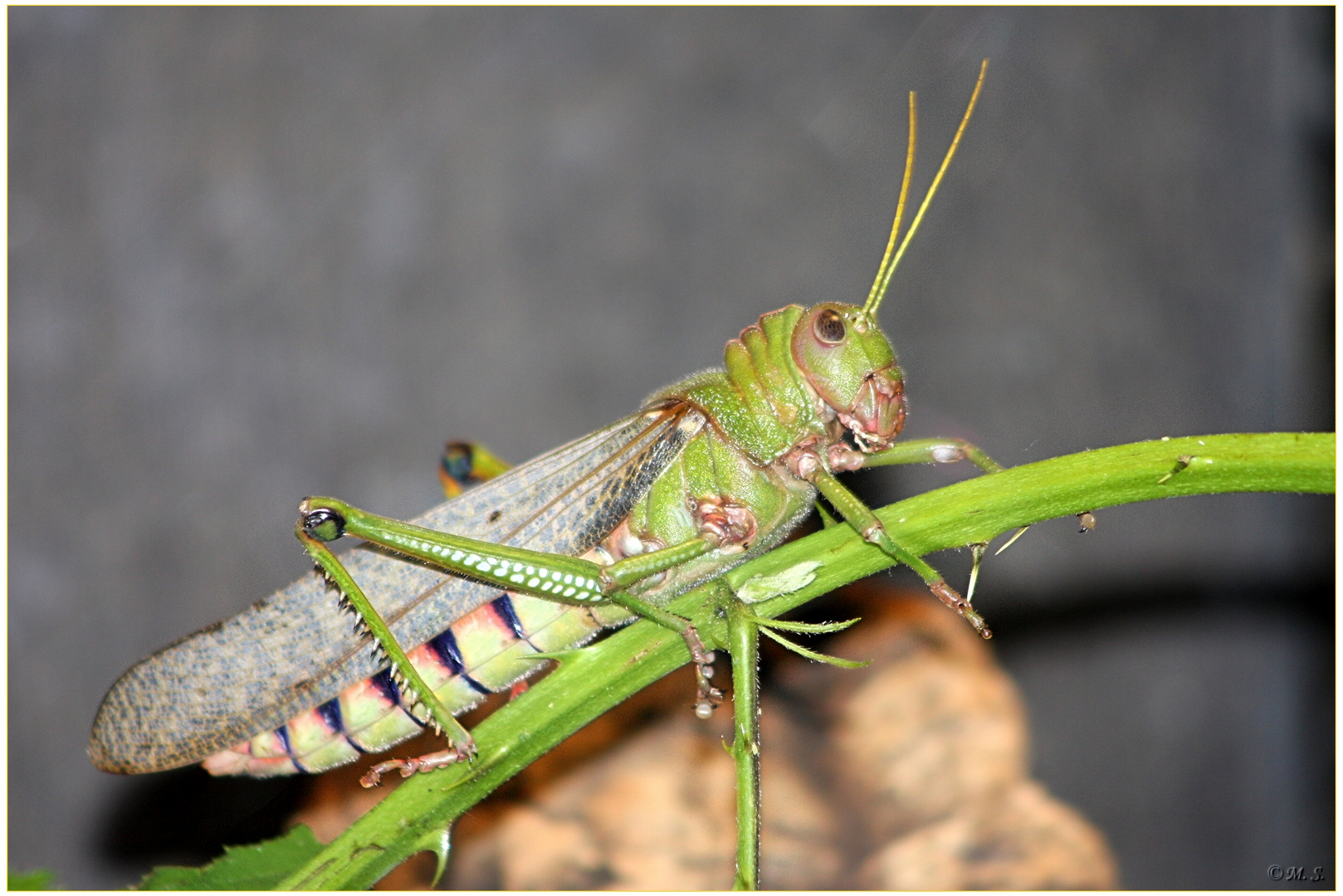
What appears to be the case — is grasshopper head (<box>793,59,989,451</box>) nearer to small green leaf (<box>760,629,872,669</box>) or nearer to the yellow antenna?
the yellow antenna

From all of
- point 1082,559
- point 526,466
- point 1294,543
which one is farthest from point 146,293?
point 1294,543

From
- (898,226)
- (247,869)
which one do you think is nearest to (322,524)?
(247,869)

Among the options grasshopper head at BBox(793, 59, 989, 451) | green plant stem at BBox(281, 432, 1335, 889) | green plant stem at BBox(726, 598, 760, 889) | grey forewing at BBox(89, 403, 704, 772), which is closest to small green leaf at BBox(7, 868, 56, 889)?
grey forewing at BBox(89, 403, 704, 772)

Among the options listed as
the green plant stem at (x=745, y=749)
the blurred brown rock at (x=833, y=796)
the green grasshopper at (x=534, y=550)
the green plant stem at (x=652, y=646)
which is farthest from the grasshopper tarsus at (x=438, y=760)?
the blurred brown rock at (x=833, y=796)

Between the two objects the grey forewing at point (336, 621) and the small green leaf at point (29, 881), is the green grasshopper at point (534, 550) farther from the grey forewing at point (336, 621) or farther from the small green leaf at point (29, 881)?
the small green leaf at point (29, 881)

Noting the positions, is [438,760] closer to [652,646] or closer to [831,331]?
[652,646]

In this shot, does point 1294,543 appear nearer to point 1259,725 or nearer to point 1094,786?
point 1259,725
